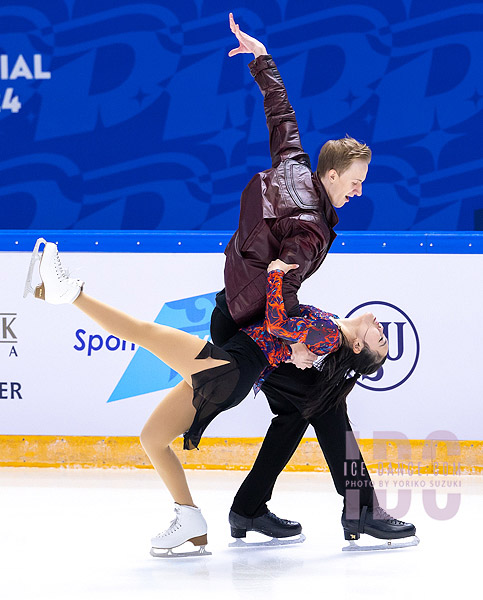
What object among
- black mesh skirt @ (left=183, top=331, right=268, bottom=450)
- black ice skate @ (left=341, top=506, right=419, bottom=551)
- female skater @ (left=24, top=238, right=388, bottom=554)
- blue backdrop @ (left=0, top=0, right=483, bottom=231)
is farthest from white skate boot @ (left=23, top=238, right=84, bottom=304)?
blue backdrop @ (left=0, top=0, right=483, bottom=231)

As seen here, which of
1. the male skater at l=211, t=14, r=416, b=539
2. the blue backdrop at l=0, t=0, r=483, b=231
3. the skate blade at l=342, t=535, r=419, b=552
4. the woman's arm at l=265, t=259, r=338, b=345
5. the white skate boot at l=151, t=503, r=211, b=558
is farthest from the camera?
the blue backdrop at l=0, t=0, r=483, b=231

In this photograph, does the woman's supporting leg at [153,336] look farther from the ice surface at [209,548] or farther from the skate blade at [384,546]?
the skate blade at [384,546]

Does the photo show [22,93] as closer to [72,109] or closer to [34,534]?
[72,109]

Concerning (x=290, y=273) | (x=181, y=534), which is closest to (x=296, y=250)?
(x=290, y=273)

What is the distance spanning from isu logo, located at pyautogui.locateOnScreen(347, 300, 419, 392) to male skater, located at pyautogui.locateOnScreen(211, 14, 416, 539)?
1135 mm

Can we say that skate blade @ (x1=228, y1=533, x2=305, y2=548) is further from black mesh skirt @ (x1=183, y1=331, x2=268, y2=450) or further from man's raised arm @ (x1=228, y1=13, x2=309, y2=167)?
man's raised arm @ (x1=228, y1=13, x2=309, y2=167)

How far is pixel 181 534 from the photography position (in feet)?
9.75

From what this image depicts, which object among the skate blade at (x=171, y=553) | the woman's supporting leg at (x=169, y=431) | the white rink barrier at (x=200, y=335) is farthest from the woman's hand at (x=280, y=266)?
the white rink barrier at (x=200, y=335)

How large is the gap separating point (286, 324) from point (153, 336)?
1.41 ft

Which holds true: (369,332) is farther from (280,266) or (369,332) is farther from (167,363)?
(167,363)

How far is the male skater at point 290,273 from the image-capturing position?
9.32 feet

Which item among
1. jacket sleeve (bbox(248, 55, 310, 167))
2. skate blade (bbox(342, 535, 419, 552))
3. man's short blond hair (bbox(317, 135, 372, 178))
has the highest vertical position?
jacket sleeve (bbox(248, 55, 310, 167))

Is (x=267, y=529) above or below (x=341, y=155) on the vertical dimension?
below

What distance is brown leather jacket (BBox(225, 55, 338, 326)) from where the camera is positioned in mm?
2801
